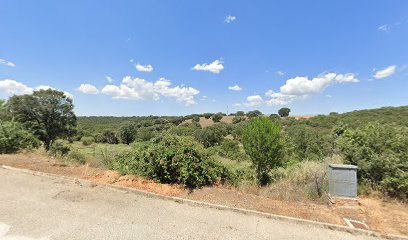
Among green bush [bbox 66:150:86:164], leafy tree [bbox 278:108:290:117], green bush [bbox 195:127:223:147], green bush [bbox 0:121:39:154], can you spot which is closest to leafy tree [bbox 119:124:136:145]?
green bush [bbox 195:127:223:147]

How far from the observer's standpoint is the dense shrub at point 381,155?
5719mm

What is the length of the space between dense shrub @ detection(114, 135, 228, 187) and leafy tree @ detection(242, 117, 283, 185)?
2775 mm

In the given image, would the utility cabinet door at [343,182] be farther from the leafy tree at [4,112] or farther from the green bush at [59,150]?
the leafy tree at [4,112]

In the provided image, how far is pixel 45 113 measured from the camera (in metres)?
29.4

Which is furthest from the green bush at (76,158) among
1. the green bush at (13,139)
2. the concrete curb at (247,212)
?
the concrete curb at (247,212)

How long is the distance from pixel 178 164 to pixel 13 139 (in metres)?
10.4

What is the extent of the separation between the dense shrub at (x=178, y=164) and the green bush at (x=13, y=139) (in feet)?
27.0

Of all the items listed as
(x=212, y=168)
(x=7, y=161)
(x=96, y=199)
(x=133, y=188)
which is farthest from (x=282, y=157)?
(x=7, y=161)

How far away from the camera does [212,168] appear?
6.52 m

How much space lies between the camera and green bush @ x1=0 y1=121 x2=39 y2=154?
37.7ft

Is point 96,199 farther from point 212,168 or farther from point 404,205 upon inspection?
point 404,205

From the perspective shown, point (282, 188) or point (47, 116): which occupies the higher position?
point (47, 116)

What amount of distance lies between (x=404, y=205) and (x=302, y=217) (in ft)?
8.64

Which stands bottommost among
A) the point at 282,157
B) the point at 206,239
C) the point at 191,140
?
the point at 206,239
